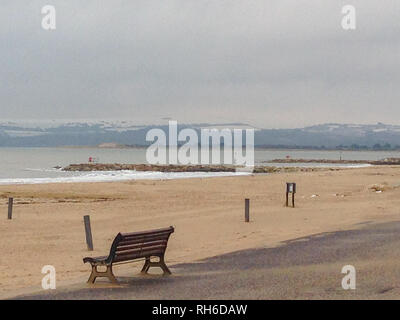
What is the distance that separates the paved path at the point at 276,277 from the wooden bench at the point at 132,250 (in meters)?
0.28

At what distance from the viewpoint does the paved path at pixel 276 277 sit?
10484mm

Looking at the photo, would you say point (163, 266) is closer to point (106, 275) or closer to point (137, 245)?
→ point (137, 245)

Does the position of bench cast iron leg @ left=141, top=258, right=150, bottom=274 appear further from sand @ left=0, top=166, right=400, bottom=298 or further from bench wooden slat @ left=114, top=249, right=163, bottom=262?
sand @ left=0, top=166, right=400, bottom=298

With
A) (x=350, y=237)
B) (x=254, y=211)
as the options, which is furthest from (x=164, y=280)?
(x=254, y=211)

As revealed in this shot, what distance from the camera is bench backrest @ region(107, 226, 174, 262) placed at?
11.5 meters

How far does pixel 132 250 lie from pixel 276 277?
250 centimetres

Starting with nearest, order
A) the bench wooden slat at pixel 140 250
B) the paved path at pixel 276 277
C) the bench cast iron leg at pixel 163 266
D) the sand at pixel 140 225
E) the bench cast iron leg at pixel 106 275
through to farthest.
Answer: the paved path at pixel 276 277 → the bench cast iron leg at pixel 106 275 → the bench wooden slat at pixel 140 250 → the bench cast iron leg at pixel 163 266 → the sand at pixel 140 225

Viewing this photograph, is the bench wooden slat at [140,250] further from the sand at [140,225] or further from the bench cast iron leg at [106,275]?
the sand at [140,225]

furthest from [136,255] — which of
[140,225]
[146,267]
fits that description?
[140,225]

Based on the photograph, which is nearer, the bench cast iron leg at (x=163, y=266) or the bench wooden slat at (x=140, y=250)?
the bench wooden slat at (x=140, y=250)

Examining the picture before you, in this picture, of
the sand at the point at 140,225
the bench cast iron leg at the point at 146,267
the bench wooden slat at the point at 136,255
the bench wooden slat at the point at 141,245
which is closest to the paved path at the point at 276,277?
the bench cast iron leg at the point at 146,267

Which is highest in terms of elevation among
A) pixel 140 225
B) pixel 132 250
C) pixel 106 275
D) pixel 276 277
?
pixel 132 250

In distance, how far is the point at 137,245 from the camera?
39.2ft
